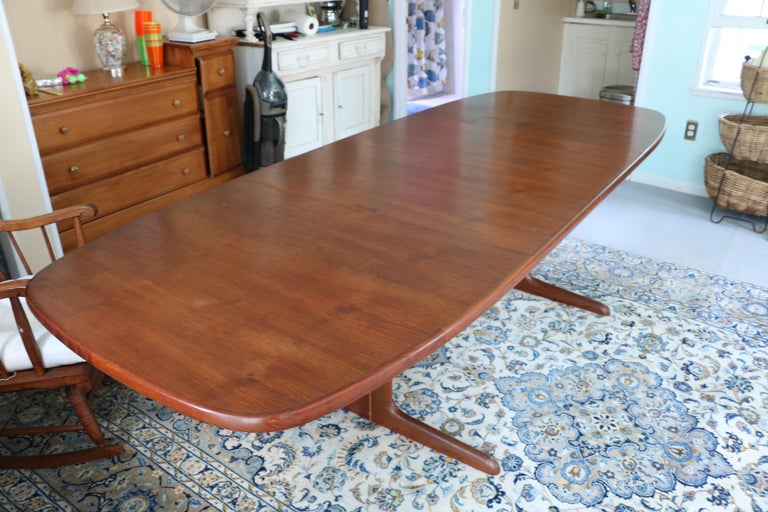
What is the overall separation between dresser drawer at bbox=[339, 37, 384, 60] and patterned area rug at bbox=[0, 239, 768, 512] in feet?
8.32

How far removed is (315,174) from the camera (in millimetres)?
2020

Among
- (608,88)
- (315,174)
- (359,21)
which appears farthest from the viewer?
(608,88)

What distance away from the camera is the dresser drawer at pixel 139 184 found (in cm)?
310

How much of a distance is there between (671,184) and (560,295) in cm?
178

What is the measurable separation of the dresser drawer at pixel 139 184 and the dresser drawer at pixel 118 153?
35mm

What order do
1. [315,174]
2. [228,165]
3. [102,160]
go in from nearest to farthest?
[315,174] < [102,160] < [228,165]

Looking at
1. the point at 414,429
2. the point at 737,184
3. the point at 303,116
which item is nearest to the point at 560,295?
the point at 414,429

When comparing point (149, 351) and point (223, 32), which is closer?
point (149, 351)

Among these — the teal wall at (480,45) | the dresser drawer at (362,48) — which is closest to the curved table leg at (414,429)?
the dresser drawer at (362,48)

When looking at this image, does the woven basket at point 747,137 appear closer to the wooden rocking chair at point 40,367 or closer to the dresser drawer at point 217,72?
the dresser drawer at point 217,72

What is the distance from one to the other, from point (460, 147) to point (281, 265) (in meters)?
1.03

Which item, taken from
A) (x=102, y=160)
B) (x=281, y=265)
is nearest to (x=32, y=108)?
(x=102, y=160)

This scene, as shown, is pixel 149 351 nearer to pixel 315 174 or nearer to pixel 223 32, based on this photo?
pixel 315 174

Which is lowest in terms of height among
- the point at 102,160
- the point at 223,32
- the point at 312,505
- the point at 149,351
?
the point at 312,505
